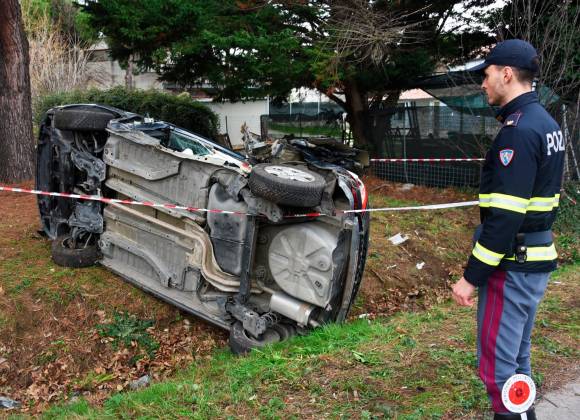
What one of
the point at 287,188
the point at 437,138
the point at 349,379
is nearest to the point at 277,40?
the point at 437,138

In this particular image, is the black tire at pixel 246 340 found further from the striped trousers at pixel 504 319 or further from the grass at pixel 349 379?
the striped trousers at pixel 504 319

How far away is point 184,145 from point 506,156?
142 inches

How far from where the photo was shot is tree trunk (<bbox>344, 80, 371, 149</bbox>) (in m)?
12.8

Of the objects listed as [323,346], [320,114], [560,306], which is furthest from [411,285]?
[320,114]

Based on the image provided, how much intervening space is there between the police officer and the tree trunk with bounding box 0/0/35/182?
32.6 ft

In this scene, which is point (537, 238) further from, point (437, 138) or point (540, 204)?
point (437, 138)

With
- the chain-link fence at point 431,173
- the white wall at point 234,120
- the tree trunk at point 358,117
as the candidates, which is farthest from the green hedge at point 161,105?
the white wall at point 234,120

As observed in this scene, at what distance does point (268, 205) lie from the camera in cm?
438

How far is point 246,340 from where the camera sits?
4.68 meters

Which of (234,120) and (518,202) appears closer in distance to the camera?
(518,202)

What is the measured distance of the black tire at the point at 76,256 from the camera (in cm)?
597

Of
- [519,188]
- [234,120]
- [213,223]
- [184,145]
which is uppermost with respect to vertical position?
[519,188]

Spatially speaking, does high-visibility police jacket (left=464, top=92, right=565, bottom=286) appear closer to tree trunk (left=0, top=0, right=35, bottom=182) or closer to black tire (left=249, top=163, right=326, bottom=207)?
black tire (left=249, top=163, right=326, bottom=207)

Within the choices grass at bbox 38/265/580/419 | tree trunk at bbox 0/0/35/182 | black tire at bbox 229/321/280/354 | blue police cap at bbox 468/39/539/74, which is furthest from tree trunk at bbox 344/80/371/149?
blue police cap at bbox 468/39/539/74
